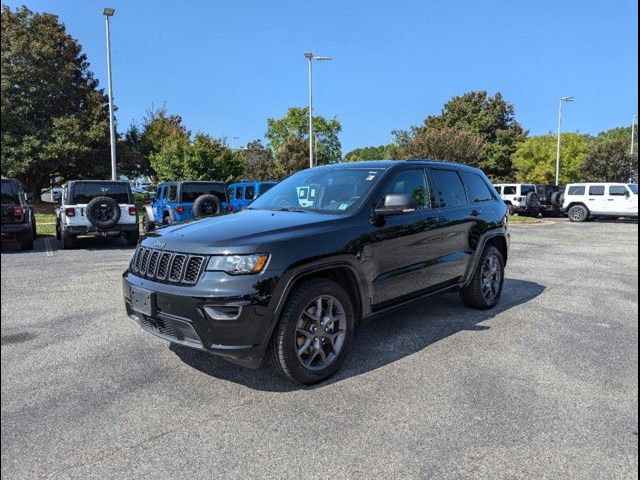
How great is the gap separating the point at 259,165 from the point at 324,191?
4873cm

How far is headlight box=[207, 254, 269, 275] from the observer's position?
10.4ft

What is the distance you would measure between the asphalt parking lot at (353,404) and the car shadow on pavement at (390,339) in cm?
2

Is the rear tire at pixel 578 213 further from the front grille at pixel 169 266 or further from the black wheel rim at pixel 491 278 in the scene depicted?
the front grille at pixel 169 266

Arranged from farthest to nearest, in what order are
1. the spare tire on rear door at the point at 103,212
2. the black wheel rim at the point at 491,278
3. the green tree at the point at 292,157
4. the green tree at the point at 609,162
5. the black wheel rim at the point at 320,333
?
the green tree at the point at 292,157 < the green tree at the point at 609,162 < the spare tire on rear door at the point at 103,212 < the black wheel rim at the point at 491,278 < the black wheel rim at the point at 320,333

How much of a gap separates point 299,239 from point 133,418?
1556 millimetres

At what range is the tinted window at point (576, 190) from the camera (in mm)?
23062

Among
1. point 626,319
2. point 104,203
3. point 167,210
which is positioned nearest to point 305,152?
point 167,210

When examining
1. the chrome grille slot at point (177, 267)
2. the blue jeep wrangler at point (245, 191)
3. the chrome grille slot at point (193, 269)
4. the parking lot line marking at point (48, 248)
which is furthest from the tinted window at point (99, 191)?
the chrome grille slot at point (193, 269)

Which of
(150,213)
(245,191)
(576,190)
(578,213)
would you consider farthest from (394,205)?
(576,190)

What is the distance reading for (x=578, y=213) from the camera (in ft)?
75.8

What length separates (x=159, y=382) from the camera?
3.59 metres

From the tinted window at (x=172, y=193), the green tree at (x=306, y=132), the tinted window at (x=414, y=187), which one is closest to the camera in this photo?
the tinted window at (x=414, y=187)

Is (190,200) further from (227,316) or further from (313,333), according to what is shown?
(227,316)

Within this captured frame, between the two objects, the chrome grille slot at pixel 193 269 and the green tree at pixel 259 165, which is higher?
the green tree at pixel 259 165
